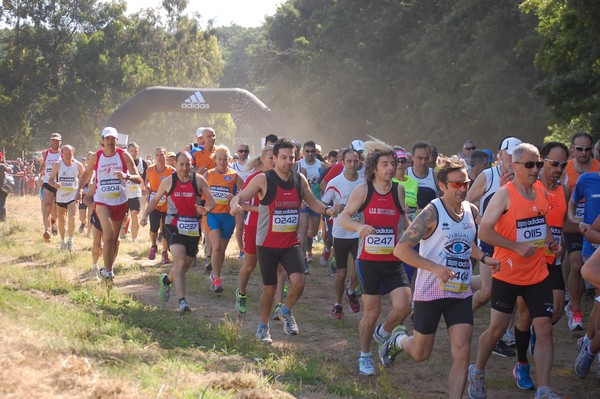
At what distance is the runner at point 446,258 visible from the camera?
6.38 meters

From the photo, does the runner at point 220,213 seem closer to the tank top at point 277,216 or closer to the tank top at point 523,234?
the tank top at point 277,216

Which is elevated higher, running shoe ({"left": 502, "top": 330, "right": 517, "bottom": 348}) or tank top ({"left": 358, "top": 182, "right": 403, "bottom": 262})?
tank top ({"left": 358, "top": 182, "right": 403, "bottom": 262})

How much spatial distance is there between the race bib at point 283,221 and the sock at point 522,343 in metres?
2.66

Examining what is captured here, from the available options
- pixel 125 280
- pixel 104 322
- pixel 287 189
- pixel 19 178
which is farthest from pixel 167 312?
pixel 19 178

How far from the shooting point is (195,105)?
122 ft

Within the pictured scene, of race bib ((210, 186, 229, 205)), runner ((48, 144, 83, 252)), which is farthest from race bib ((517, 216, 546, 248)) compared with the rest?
runner ((48, 144, 83, 252))

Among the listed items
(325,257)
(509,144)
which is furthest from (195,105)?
(509,144)

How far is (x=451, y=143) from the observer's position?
3669 centimetres

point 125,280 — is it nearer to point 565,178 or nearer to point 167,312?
point 167,312

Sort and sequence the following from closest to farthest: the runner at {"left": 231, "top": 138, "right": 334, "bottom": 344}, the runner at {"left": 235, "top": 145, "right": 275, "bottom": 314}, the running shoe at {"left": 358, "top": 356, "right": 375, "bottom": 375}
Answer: the running shoe at {"left": 358, "top": 356, "right": 375, "bottom": 375}, the runner at {"left": 231, "top": 138, "right": 334, "bottom": 344}, the runner at {"left": 235, "top": 145, "right": 275, "bottom": 314}

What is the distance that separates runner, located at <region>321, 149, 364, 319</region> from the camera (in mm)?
10367

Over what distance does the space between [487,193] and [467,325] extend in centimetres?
285

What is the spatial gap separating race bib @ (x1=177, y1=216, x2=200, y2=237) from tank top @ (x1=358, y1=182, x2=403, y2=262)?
127 inches

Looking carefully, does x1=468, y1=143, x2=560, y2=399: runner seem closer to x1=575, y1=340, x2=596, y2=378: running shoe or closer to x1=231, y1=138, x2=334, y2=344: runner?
x1=575, y1=340, x2=596, y2=378: running shoe
